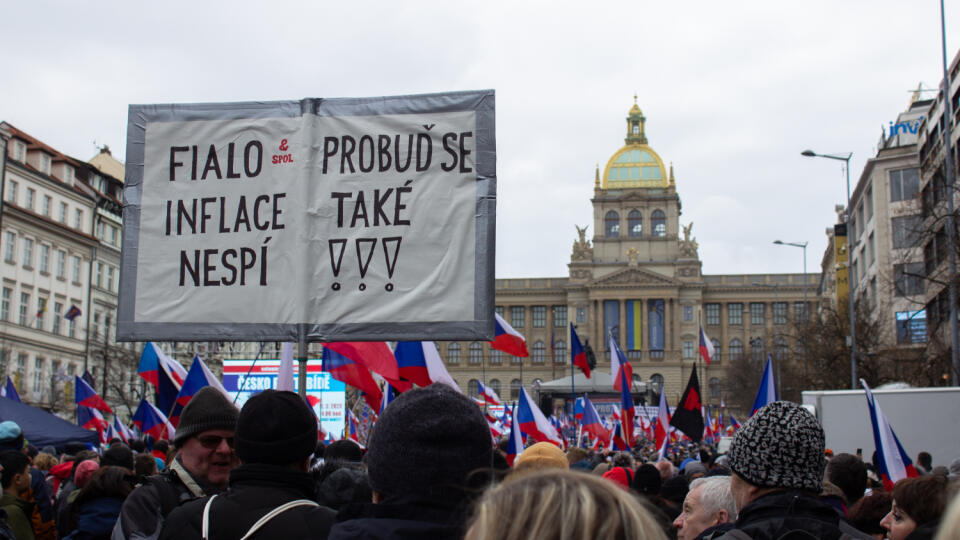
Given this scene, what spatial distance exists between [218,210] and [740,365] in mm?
83125

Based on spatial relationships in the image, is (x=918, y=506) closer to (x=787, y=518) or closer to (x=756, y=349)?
(x=787, y=518)

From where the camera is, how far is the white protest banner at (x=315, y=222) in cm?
550

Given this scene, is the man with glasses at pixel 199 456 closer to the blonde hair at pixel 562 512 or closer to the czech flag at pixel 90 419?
the blonde hair at pixel 562 512

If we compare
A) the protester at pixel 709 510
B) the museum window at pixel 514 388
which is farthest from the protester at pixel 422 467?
the museum window at pixel 514 388

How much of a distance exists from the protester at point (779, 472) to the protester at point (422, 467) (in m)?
1.28

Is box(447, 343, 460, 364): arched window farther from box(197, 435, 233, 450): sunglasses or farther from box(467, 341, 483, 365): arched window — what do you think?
box(197, 435, 233, 450): sunglasses

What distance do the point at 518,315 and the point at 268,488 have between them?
110443 millimetres

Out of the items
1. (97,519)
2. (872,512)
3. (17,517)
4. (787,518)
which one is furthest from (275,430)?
(872,512)

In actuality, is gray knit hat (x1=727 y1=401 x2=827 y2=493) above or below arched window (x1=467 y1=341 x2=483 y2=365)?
below

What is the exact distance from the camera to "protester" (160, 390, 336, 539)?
3.49 m

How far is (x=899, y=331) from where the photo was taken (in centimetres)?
5209

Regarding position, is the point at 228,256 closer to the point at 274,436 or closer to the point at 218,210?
the point at 218,210

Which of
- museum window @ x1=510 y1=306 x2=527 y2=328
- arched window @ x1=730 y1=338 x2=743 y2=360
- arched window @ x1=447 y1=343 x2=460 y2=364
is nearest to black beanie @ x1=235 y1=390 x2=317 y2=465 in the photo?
museum window @ x1=510 y1=306 x2=527 y2=328

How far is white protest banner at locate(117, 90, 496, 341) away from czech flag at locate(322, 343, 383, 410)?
4298 mm
